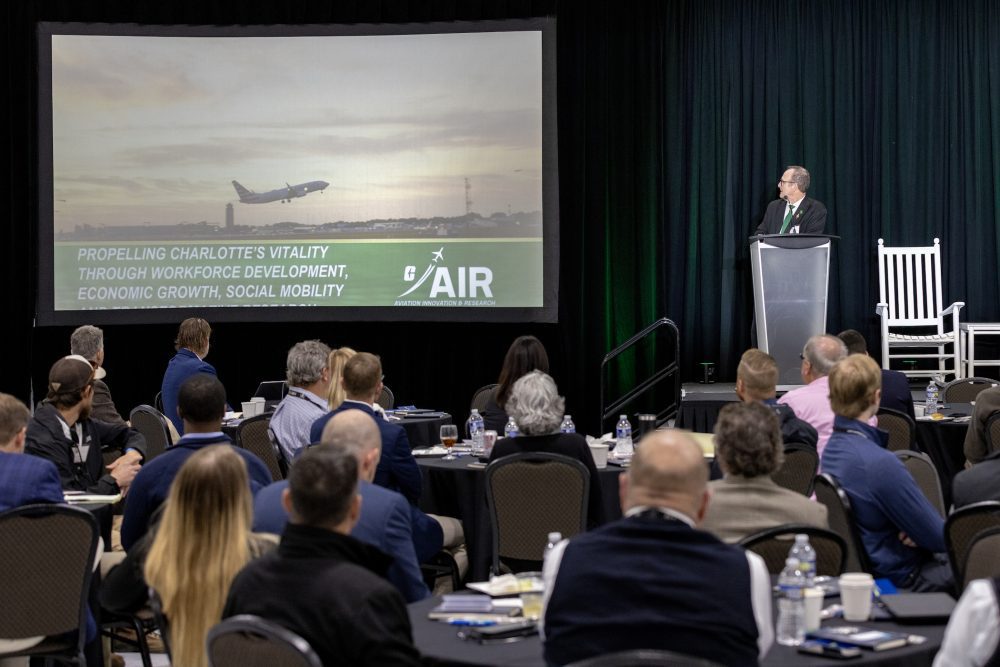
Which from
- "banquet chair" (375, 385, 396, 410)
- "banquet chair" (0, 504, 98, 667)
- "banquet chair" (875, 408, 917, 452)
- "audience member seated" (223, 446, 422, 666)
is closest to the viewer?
"audience member seated" (223, 446, 422, 666)

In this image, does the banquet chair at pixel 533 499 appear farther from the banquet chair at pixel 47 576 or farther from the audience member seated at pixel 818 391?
the banquet chair at pixel 47 576

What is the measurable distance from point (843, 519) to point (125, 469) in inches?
111

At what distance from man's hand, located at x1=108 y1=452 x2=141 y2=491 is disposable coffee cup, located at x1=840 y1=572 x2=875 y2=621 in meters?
3.04

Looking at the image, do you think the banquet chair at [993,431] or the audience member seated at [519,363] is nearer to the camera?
the banquet chair at [993,431]

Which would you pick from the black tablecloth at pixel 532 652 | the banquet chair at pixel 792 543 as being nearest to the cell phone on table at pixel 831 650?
the black tablecloth at pixel 532 652

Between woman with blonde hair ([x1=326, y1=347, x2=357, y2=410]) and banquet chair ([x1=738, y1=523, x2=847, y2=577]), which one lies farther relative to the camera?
woman with blonde hair ([x1=326, y1=347, x2=357, y2=410])

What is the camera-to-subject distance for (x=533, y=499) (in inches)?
201

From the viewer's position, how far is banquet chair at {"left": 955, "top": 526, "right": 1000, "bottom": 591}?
10.5 feet

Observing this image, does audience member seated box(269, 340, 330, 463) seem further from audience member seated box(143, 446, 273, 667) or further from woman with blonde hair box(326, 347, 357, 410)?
audience member seated box(143, 446, 273, 667)

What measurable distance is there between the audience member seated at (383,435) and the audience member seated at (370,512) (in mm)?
1168

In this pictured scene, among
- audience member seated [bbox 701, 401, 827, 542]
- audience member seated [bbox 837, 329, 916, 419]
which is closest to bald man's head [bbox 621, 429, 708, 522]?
audience member seated [bbox 701, 401, 827, 542]

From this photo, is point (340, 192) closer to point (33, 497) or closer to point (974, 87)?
point (974, 87)

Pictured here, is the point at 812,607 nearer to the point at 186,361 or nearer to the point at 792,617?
the point at 792,617

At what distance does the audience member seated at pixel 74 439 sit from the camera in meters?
5.14
